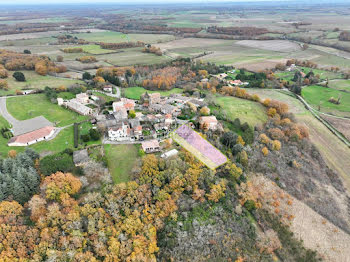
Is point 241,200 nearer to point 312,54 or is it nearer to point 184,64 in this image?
point 184,64

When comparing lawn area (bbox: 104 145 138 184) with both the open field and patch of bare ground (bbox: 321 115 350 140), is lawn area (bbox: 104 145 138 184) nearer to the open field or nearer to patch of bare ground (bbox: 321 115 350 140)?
the open field

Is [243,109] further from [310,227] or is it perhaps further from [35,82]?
[35,82]

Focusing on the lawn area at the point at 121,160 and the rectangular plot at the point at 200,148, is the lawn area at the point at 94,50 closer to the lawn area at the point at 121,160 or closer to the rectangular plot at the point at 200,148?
the rectangular plot at the point at 200,148

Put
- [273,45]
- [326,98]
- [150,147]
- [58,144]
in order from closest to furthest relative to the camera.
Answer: [150,147] → [58,144] → [326,98] → [273,45]

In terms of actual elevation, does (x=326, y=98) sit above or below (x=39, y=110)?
below

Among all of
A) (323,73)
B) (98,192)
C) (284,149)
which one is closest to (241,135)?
(284,149)

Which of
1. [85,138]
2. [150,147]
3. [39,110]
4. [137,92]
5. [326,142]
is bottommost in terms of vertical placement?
[326,142]

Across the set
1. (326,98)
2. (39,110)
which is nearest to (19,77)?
(39,110)
